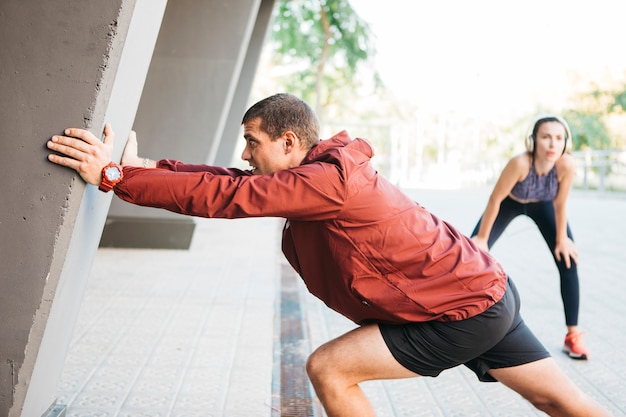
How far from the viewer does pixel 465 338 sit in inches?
107

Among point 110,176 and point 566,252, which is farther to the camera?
point 566,252

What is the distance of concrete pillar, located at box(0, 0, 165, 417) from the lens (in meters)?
2.55

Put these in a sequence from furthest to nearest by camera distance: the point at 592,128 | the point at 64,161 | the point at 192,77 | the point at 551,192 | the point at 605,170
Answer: the point at 592,128
the point at 605,170
the point at 192,77
the point at 551,192
the point at 64,161

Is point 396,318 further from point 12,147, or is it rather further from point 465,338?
point 12,147

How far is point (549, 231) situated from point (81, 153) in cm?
385

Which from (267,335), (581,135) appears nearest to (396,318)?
(267,335)

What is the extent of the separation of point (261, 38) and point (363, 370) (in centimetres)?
1066

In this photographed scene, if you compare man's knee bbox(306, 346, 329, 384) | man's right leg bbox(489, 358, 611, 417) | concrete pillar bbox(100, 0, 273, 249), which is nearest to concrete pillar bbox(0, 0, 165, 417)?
man's knee bbox(306, 346, 329, 384)

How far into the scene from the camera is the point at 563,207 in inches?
211

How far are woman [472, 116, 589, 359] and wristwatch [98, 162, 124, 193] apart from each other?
332 cm

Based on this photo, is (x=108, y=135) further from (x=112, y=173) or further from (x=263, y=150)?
(x=263, y=150)

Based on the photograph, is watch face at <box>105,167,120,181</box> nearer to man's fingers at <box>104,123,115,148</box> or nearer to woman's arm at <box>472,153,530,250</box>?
man's fingers at <box>104,123,115,148</box>

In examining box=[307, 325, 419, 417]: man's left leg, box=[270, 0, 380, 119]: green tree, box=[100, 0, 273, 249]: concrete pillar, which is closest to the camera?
box=[307, 325, 419, 417]: man's left leg

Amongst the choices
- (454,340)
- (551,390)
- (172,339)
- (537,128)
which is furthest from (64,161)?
(537,128)
